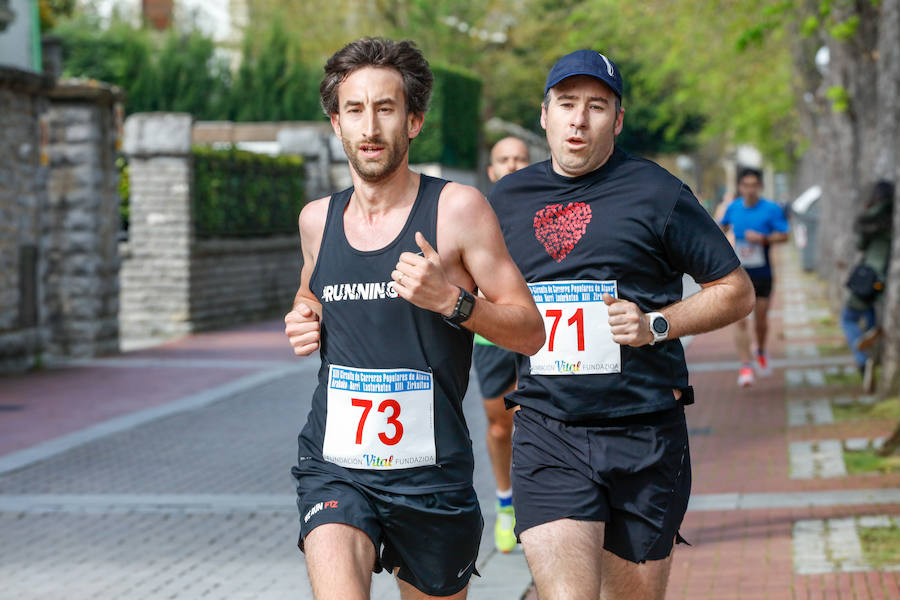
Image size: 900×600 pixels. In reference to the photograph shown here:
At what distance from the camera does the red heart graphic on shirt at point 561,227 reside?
425 cm

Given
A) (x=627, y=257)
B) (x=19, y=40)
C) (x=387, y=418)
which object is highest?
(x=19, y=40)

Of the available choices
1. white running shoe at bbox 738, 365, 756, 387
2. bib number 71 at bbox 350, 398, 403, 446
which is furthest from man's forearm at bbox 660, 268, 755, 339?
white running shoe at bbox 738, 365, 756, 387

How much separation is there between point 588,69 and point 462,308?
1.14 metres

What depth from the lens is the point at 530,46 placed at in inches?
1535

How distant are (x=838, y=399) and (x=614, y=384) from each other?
8576 mm

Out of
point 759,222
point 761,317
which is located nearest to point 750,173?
point 759,222

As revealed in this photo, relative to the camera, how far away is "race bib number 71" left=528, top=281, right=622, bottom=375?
13.8ft

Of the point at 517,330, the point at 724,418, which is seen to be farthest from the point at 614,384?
the point at 724,418

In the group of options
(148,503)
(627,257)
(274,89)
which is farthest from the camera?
(274,89)

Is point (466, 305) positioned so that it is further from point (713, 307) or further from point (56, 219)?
point (56, 219)

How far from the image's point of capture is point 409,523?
364cm

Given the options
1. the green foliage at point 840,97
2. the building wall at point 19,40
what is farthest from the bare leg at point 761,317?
the building wall at point 19,40

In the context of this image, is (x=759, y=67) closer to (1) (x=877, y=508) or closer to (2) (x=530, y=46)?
(2) (x=530, y=46)

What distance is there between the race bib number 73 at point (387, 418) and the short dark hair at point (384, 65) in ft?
2.21
